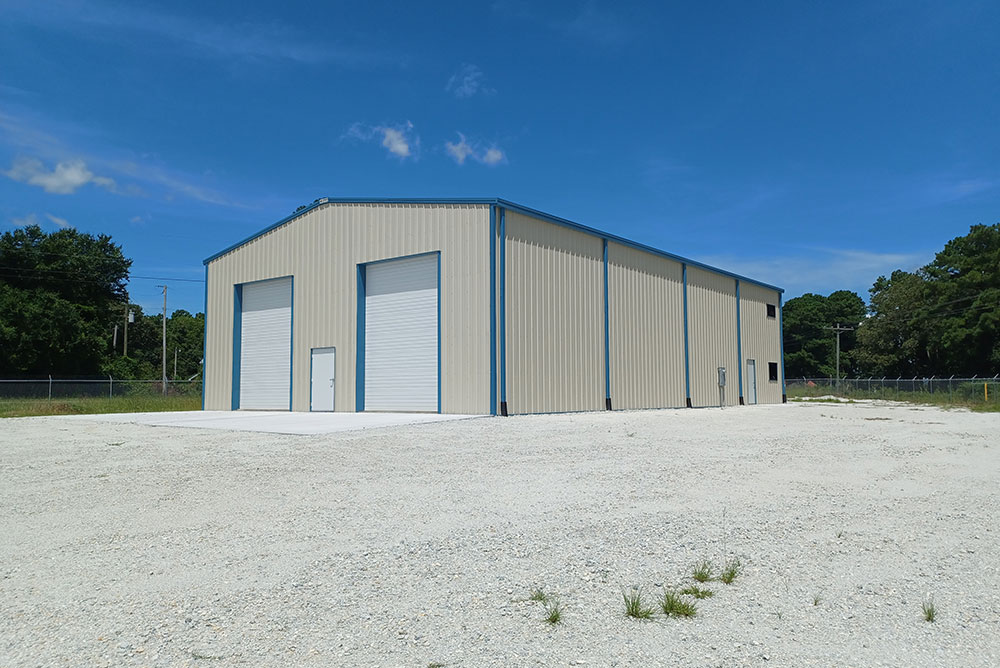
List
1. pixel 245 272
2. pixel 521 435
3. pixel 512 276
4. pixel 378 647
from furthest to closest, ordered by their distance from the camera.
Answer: pixel 245 272, pixel 512 276, pixel 521 435, pixel 378 647

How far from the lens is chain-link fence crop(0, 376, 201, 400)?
34.3m

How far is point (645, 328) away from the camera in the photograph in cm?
2564

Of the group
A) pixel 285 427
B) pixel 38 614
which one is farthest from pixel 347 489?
pixel 285 427

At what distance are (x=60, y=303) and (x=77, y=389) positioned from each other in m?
15.5

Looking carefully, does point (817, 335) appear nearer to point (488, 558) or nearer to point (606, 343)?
point (606, 343)

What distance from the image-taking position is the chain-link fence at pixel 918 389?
34.4 meters

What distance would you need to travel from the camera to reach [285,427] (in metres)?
15.2

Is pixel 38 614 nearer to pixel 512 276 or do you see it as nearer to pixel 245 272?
pixel 512 276

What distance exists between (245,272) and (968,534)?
2568 centimetres

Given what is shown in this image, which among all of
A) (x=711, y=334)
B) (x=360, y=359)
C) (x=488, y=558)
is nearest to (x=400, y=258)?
(x=360, y=359)

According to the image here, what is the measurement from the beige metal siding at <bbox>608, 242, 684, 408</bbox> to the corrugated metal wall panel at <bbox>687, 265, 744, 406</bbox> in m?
1.26

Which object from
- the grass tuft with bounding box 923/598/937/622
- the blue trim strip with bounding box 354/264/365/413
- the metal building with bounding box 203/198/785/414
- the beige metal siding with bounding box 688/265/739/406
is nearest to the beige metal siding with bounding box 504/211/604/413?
the metal building with bounding box 203/198/785/414

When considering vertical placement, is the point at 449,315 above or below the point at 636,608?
above

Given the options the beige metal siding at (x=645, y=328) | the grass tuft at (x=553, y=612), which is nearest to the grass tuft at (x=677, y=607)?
the grass tuft at (x=553, y=612)
